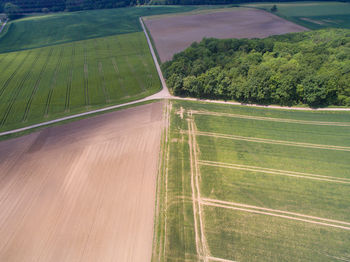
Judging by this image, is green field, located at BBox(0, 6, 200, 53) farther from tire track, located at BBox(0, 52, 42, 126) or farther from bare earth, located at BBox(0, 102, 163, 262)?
bare earth, located at BBox(0, 102, 163, 262)

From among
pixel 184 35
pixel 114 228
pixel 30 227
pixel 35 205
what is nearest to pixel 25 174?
pixel 35 205

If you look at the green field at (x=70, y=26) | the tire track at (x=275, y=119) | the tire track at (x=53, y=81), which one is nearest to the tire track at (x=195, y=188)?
the tire track at (x=275, y=119)

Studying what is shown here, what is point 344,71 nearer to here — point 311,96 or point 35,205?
point 311,96

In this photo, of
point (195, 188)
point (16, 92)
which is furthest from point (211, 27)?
point (195, 188)

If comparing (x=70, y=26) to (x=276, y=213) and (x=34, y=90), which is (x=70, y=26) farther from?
(x=276, y=213)

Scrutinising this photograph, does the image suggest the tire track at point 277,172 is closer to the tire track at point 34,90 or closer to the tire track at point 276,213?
the tire track at point 276,213

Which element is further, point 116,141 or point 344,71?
point 344,71

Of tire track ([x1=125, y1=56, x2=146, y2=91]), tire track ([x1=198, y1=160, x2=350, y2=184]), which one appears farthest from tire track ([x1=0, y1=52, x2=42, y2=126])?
tire track ([x1=198, y1=160, x2=350, y2=184])
